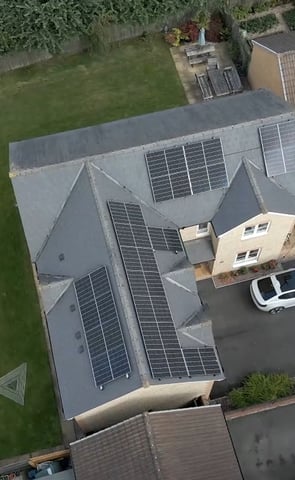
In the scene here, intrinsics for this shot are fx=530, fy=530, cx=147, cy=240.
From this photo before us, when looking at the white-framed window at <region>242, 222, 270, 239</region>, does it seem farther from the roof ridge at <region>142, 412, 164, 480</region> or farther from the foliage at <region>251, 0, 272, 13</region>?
Answer: the foliage at <region>251, 0, 272, 13</region>

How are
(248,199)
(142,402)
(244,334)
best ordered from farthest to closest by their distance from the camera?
1. (244,334)
2. (248,199)
3. (142,402)

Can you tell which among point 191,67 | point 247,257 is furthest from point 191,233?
point 191,67

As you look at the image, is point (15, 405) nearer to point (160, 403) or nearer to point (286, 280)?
point (160, 403)

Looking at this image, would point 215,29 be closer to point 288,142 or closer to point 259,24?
point 259,24

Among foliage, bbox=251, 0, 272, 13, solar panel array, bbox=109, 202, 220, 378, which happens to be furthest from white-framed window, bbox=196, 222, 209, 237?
foliage, bbox=251, 0, 272, 13

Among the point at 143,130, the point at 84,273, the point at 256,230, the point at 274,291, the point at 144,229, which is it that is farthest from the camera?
the point at 274,291

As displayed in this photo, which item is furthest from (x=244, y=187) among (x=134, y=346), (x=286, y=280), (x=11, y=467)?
(x=11, y=467)
